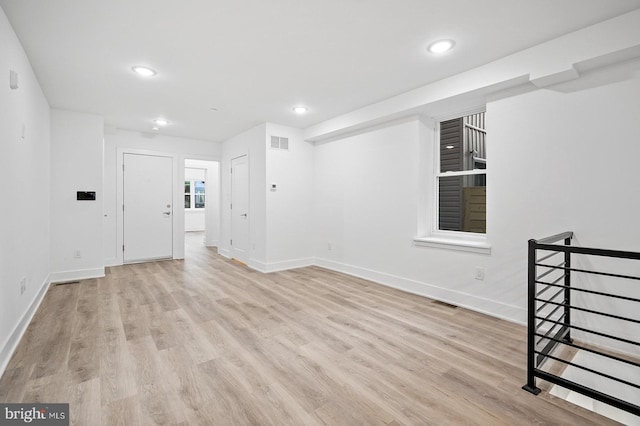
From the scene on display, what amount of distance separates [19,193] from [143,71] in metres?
1.64

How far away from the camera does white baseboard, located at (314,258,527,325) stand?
2992 millimetres

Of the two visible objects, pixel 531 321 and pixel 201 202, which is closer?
pixel 531 321

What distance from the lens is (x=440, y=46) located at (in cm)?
266

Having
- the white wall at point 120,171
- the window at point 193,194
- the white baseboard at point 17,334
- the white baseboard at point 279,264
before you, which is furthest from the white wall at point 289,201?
the window at point 193,194

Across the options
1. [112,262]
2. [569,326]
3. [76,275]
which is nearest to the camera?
[569,326]

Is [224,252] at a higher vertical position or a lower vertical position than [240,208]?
lower

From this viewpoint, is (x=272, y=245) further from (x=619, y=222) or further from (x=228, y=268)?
(x=619, y=222)

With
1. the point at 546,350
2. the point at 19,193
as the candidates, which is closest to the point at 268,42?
the point at 19,193

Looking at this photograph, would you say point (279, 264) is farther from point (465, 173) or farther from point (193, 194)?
point (193, 194)

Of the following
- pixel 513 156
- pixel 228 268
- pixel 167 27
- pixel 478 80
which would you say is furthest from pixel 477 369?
pixel 228 268

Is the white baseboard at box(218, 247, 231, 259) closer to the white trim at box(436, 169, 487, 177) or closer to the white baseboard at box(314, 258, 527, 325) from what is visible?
the white baseboard at box(314, 258, 527, 325)

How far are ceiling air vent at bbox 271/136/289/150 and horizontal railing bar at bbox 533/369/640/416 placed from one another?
4.50 m

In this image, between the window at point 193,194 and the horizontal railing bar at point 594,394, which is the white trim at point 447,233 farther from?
the window at point 193,194

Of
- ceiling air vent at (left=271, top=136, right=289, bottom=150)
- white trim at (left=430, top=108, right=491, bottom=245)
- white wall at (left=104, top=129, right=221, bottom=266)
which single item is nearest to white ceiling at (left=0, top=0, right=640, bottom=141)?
white trim at (left=430, top=108, right=491, bottom=245)
